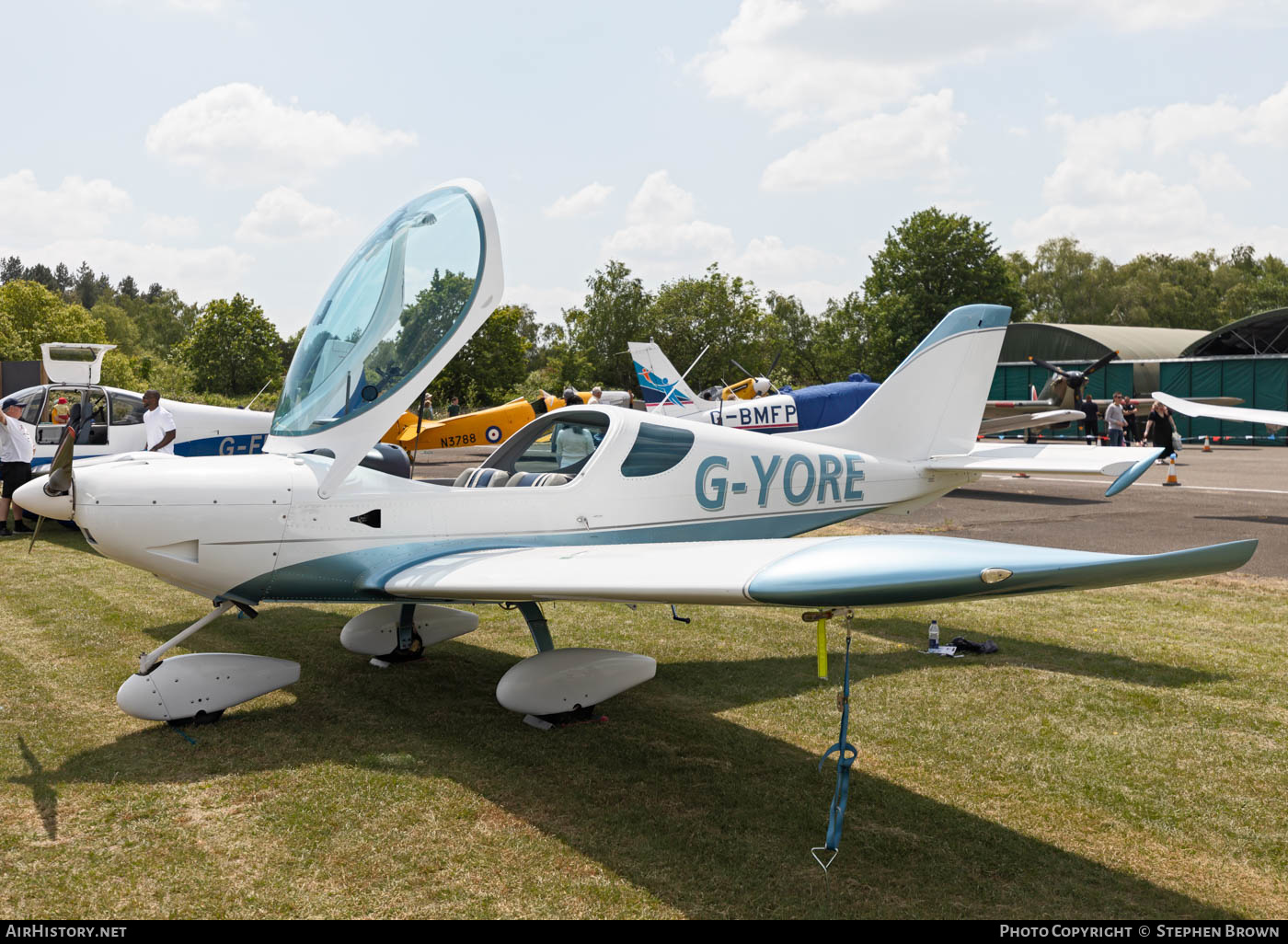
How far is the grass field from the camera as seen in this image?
3.21 m

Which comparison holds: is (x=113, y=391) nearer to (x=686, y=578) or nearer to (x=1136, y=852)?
(x=686, y=578)

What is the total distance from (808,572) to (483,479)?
278 centimetres

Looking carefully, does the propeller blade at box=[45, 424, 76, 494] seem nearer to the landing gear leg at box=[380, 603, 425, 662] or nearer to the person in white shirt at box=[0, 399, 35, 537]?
the landing gear leg at box=[380, 603, 425, 662]

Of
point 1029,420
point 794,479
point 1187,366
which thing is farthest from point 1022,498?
point 1187,366

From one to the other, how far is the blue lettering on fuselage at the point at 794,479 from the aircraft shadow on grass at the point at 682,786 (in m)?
1.18

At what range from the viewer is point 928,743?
4660mm

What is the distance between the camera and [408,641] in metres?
6.14

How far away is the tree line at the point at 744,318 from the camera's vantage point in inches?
2066

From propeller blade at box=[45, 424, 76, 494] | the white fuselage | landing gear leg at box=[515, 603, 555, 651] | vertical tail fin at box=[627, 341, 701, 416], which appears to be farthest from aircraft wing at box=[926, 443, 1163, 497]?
vertical tail fin at box=[627, 341, 701, 416]

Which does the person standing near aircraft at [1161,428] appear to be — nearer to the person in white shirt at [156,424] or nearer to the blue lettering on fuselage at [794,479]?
the blue lettering on fuselage at [794,479]

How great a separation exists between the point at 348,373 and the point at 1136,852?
4401mm

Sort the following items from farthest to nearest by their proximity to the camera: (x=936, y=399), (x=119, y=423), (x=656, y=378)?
1. (x=656, y=378)
2. (x=119, y=423)
3. (x=936, y=399)

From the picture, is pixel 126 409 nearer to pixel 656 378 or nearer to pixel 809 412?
pixel 809 412
